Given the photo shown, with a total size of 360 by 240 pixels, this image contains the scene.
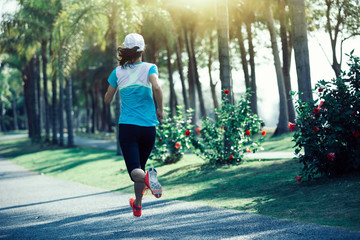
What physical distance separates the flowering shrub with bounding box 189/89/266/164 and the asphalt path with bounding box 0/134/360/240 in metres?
3.47

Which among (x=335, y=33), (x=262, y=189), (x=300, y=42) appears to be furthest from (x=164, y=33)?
(x=262, y=189)

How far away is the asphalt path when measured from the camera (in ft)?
15.0

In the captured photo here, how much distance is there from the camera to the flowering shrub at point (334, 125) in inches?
265

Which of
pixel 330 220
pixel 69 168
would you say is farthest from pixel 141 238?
pixel 69 168

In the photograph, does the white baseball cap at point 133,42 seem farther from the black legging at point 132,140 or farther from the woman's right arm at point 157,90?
the black legging at point 132,140

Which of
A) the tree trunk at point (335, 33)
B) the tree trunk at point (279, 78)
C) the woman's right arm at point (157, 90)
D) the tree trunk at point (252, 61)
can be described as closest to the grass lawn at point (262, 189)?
the woman's right arm at point (157, 90)

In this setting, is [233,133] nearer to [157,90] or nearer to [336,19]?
[157,90]

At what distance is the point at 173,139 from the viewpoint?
1305 centimetres

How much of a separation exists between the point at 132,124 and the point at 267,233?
6.00ft

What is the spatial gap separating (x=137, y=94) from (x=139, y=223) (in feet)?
6.00

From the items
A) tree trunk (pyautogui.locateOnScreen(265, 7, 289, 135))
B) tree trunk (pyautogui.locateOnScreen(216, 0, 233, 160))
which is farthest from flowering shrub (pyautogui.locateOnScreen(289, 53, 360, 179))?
tree trunk (pyautogui.locateOnScreen(265, 7, 289, 135))

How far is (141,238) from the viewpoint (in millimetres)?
4664

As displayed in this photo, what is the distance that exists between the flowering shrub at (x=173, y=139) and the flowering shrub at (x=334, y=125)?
5366mm

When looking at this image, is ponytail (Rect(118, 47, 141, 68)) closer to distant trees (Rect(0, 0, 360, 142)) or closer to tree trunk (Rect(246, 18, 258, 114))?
distant trees (Rect(0, 0, 360, 142))
